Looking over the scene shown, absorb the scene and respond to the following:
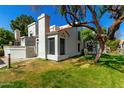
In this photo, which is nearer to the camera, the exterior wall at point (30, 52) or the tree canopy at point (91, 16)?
the tree canopy at point (91, 16)

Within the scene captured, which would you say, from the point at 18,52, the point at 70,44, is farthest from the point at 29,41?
the point at 70,44

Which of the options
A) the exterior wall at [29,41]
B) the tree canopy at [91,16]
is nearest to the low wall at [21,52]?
the exterior wall at [29,41]

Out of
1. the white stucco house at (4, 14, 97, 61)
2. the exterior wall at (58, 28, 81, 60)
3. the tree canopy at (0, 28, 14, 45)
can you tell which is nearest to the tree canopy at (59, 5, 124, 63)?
the white stucco house at (4, 14, 97, 61)

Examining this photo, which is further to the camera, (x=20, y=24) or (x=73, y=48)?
(x=20, y=24)

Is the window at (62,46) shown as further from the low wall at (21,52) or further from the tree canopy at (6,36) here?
the tree canopy at (6,36)

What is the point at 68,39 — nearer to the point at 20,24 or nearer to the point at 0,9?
the point at 0,9

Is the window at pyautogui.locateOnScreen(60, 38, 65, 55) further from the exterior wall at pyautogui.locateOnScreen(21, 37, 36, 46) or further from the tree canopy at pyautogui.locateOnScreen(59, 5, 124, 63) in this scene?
the exterior wall at pyautogui.locateOnScreen(21, 37, 36, 46)

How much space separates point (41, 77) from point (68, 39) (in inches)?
252

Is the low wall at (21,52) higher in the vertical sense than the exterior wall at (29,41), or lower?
lower

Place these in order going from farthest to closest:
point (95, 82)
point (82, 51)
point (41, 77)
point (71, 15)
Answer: point (82, 51) < point (71, 15) < point (41, 77) < point (95, 82)

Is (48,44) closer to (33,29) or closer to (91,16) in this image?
(91,16)
